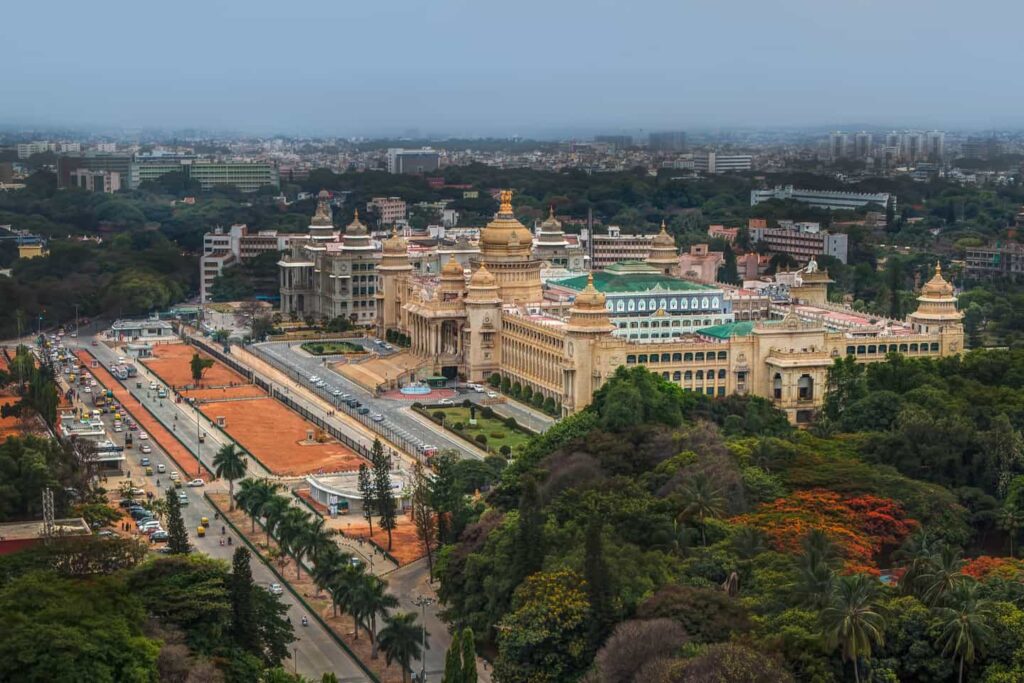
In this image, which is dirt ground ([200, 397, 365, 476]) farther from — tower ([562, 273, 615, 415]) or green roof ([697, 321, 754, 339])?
green roof ([697, 321, 754, 339])

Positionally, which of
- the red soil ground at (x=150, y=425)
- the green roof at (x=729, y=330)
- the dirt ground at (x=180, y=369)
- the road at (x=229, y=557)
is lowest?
the dirt ground at (x=180, y=369)

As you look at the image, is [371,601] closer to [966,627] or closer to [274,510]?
[274,510]

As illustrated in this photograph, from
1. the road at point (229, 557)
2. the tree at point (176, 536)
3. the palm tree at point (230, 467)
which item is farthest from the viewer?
the palm tree at point (230, 467)

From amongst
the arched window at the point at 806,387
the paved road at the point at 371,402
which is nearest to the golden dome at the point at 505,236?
Answer: the paved road at the point at 371,402

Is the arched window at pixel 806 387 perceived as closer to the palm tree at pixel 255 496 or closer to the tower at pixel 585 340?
the tower at pixel 585 340

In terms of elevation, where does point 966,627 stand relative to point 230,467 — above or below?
above

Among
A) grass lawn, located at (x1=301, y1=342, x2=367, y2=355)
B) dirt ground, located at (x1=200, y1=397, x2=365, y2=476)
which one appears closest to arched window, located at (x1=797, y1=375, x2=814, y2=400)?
dirt ground, located at (x1=200, y1=397, x2=365, y2=476)

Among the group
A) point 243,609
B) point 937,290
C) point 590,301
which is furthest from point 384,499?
point 937,290
